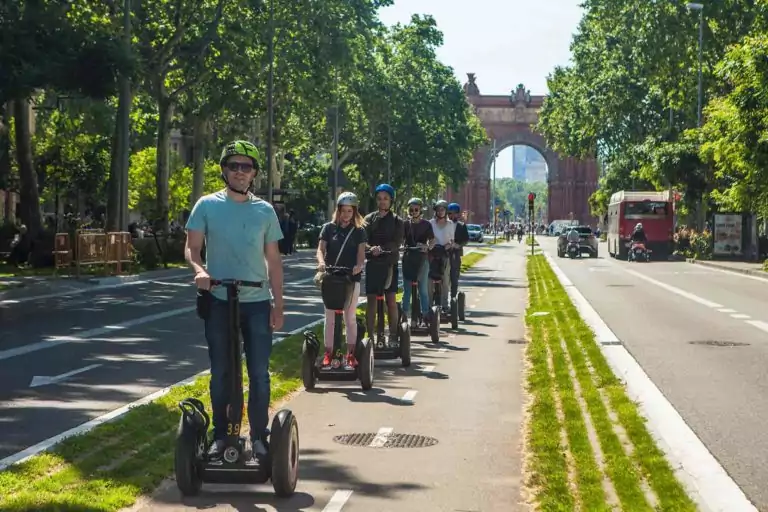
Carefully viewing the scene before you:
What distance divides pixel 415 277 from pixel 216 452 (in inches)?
361

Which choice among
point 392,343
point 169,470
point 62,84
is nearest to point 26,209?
point 62,84

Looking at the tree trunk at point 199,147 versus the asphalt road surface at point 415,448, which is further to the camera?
the tree trunk at point 199,147

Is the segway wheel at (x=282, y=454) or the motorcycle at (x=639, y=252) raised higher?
the segway wheel at (x=282, y=454)

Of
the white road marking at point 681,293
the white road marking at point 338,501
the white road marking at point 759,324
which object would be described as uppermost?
the white road marking at point 338,501

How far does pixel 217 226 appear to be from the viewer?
6957 mm

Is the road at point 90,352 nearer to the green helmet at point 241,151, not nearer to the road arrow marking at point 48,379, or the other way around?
the road arrow marking at point 48,379

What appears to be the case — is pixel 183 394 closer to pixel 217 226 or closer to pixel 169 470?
pixel 169 470

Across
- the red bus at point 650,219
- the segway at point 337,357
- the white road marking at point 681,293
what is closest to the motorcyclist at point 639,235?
the red bus at point 650,219

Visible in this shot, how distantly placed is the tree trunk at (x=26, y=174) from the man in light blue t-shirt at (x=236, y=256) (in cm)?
2945

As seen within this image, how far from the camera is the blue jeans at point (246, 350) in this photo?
6.98 meters

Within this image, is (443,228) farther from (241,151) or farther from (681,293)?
(681,293)

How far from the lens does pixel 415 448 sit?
862 centimetres

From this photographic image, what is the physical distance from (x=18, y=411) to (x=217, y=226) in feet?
13.1

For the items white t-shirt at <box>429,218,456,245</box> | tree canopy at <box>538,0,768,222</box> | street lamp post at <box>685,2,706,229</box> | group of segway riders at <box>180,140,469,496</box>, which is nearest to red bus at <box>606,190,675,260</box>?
tree canopy at <box>538,0,768,222</box>
